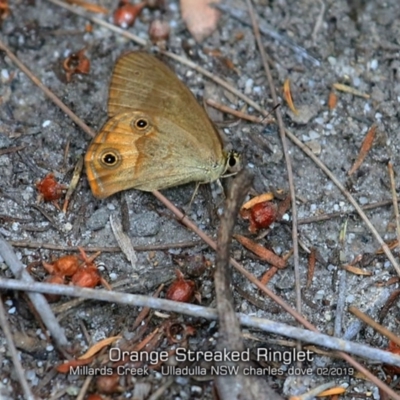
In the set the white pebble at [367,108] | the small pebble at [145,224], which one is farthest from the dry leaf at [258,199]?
the white pebble at [367,108]

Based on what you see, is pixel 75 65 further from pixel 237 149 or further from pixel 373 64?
pixel 373 64

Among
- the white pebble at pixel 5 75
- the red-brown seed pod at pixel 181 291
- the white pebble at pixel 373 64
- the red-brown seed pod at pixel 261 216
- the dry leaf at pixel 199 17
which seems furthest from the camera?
the dry leaf at pixel 199 17

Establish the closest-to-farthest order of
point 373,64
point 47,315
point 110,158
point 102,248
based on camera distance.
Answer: point 47,315, point 102,248, point 110,158, point 373,64

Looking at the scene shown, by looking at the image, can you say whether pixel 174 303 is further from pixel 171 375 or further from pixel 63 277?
pixel 63 277

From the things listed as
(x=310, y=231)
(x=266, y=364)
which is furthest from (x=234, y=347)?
(x=310, y=231)

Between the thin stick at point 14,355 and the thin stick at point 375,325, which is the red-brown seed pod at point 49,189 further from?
the thin stick at point 375,325

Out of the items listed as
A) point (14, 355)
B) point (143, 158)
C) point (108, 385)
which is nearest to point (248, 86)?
point (143, 158)
